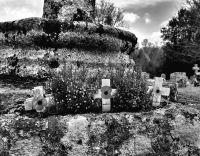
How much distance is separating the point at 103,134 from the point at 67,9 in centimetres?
220

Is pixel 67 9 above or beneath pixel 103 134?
above

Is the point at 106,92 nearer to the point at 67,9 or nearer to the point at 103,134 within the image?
the point at 103,134

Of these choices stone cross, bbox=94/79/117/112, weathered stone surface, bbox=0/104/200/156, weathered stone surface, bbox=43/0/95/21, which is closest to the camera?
weathered stone surface, bbox=0/104/200/156

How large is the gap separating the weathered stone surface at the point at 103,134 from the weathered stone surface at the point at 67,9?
6.36ft

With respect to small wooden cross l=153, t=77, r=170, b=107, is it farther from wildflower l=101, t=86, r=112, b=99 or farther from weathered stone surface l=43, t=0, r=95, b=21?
weathered stone surface l=43, t=0, r=95, b=21

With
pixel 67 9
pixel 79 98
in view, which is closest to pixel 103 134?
pixel 79 98

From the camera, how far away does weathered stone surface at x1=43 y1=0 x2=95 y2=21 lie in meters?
4.32

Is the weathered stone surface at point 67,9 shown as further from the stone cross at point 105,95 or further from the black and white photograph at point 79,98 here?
the stone cross at point 105,95

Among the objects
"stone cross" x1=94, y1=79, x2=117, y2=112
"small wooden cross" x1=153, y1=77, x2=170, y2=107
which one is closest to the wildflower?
"stone cross" x1=94, y1=79, x2=117, y2=112

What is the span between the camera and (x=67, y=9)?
4316 millimetres

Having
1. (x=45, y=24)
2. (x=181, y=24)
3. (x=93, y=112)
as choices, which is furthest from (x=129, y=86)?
(x=181, y=24)

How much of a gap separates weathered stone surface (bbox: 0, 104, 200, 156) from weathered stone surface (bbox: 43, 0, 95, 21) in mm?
1938

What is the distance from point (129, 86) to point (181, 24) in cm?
3639

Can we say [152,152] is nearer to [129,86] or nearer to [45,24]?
[129,86]
